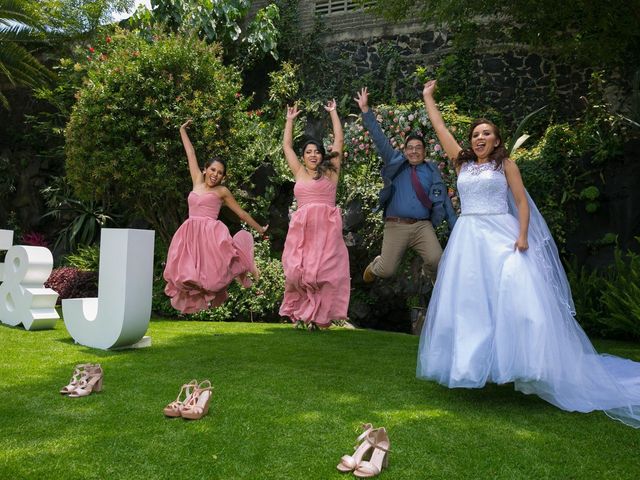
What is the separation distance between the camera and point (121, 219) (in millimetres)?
13781

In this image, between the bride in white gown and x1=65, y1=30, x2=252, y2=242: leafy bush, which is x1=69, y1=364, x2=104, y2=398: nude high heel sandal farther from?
x1=65, y1=30, x2=252, y2=242: leafy bush

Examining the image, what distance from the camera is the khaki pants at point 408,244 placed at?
6.82 meters

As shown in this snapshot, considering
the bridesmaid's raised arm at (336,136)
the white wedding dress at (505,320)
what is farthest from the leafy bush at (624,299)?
the bridesmaid's raised arm at (336,136)

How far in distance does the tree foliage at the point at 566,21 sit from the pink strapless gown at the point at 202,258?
13.6 ft

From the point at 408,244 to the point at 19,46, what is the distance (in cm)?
1162

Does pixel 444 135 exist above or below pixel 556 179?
above

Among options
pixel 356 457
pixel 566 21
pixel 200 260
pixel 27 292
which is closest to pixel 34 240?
pixel 27 292

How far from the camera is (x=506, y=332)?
402cm

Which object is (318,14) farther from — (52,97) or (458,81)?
(52,97)

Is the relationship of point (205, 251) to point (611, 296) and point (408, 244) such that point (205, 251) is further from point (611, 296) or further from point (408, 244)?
point (611, 296)

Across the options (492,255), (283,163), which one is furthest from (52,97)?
(492,255)

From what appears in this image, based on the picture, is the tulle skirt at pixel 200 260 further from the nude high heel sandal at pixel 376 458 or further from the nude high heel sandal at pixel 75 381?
the nude high heel sandal at pixel 376 458

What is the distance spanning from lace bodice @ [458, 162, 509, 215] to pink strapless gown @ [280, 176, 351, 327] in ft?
8.47

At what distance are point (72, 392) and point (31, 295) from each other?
145 inches
